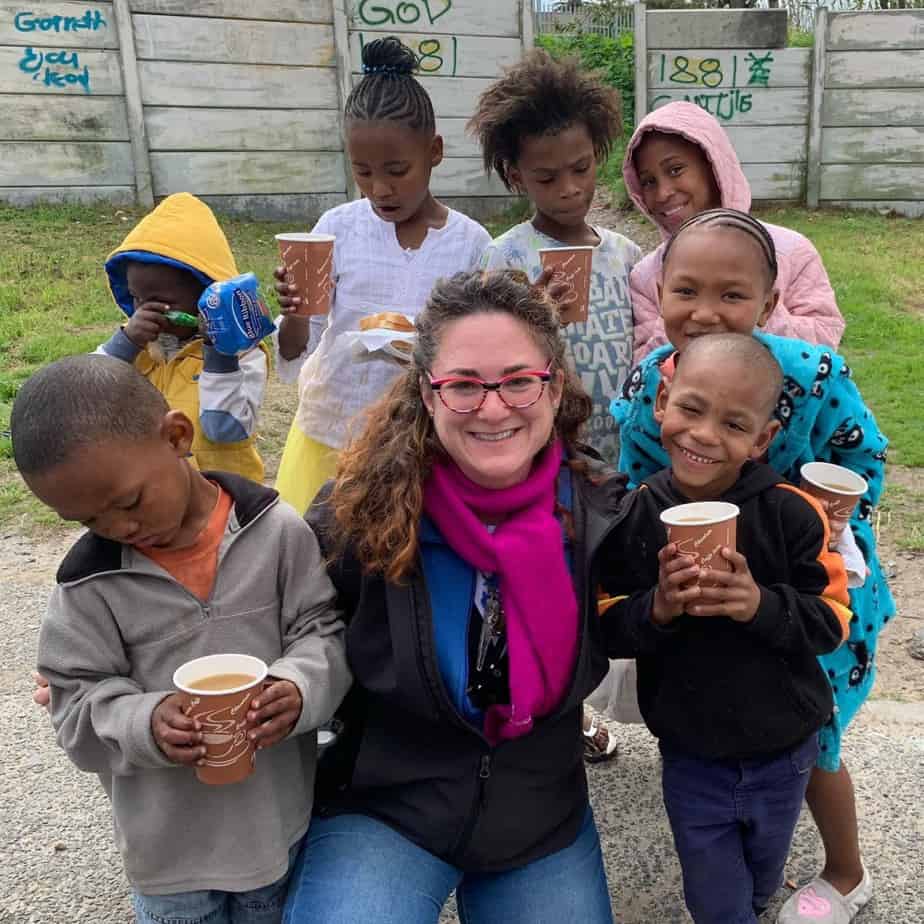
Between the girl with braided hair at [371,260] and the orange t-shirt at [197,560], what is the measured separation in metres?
1.02

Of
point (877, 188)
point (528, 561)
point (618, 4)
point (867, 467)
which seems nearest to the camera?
point (528, 561)

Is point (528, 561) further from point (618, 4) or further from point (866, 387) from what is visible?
point (618, 4)

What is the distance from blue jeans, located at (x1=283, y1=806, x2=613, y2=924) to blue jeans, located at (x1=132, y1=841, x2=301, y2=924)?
0.04m

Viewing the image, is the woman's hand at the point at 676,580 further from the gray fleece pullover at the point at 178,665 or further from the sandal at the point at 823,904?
the sandal at the point at 823,904

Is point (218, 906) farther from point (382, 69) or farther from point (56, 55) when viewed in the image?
point (56, 55)

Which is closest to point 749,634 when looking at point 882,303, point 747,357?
point 747,357

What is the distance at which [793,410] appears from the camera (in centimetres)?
221

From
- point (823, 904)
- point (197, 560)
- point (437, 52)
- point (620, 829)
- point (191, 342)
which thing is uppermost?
point (437, 52)

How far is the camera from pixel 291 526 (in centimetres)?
207

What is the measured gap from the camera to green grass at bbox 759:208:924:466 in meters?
6.27

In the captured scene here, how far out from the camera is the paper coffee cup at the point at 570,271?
265 cm

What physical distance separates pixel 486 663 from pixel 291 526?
21.8 inches

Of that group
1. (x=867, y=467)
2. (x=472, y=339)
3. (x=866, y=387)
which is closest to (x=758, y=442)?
(x=867, y=467)

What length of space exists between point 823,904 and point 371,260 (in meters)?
2.35
